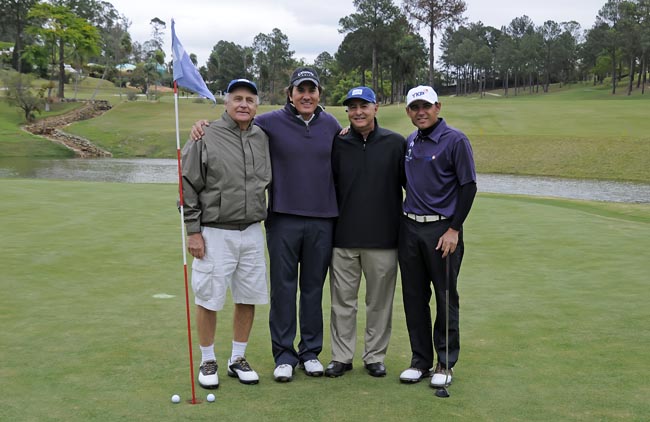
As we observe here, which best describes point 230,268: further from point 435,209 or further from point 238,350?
point 435,209

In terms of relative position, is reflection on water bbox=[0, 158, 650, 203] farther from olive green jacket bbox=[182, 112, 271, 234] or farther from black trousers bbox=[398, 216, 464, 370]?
olive green jacket bbox=[182, 112, 271, 234]

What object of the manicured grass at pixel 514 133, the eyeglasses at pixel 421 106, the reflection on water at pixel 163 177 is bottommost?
the reflection on water at pixel 163 177

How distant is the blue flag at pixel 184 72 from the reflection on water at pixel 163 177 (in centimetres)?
2124

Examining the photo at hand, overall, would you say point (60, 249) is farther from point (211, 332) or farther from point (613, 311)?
point (613, 311)

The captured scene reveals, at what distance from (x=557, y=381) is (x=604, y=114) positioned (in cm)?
4587

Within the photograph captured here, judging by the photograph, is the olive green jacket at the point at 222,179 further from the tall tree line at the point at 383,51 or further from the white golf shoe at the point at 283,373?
the tall tree line at the point at 383,51

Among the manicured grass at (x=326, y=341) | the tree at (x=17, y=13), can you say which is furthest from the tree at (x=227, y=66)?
the manicured grass at (x=326, y=341)

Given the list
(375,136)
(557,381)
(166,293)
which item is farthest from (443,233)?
(166,293)

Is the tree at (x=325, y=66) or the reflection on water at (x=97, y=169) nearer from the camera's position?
the reflection on water at (x=97, y=169)

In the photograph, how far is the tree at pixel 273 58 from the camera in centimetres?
11350

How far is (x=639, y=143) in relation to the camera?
3550 cm

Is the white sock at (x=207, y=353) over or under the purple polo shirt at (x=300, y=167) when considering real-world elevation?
under

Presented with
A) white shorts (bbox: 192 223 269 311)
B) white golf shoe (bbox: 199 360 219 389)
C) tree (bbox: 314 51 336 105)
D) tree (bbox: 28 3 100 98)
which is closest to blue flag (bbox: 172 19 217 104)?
white shorts (bbox: 192 223 269 311)

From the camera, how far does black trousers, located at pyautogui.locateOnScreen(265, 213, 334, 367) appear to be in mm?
5367
